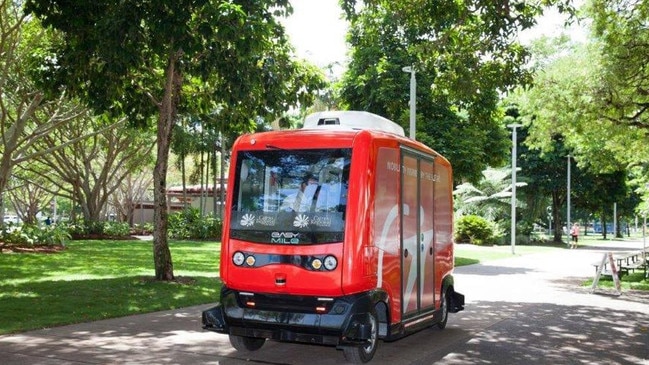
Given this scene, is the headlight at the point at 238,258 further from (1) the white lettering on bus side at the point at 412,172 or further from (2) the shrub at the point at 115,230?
(2) the shrub at the point at 115,230

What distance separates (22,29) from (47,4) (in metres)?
13.5

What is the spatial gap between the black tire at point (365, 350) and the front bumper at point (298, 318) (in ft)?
0.72

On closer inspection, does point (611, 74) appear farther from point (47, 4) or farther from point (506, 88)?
point (47, 4)

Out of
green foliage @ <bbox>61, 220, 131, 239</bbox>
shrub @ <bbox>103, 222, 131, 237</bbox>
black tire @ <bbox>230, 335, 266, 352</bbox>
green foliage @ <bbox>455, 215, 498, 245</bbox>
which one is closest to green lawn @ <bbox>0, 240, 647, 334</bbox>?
black tire @ <bbox>230, 335, 266, 352</bbox>

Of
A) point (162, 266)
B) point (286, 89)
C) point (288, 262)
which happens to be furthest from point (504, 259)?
point (288, 262)

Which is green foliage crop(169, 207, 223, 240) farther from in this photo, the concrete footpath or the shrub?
the concrete footpath

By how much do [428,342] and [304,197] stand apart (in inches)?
129

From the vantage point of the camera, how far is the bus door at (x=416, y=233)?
914 cm

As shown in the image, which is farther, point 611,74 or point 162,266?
point 611,74

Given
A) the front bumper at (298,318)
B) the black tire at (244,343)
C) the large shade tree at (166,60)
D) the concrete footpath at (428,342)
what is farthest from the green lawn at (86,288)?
the front bumper at (298,318)

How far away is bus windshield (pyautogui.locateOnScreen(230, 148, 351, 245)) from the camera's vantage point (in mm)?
8086

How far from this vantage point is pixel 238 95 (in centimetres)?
1420

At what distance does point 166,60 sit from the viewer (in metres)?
16.3

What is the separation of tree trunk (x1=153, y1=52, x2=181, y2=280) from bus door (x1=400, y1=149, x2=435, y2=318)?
24.2 feet
